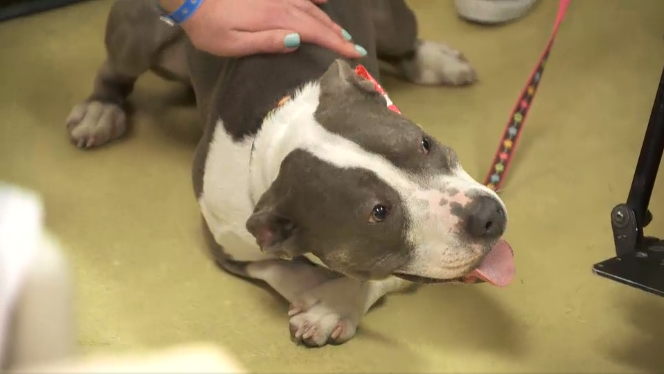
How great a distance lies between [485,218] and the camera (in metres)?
1.24

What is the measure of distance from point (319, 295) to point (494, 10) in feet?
3.77

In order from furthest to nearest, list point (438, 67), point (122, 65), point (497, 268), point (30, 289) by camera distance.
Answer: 1. point (438, 67)
2. point (122, 65)
3. point (30, 289)
4. point (497, 268)

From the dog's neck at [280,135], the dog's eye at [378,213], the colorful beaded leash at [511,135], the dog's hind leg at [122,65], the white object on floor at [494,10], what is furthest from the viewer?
the white object on floor at [494,10]

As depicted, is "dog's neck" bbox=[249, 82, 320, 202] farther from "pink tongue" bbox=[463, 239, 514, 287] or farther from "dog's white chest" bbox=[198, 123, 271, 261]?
"pink tongue" bbox=[463, 239, 514, 287]

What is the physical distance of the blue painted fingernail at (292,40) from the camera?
4.99ft

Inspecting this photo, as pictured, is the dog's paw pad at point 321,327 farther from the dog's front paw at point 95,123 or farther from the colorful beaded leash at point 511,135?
the dog's front paw at point 95,123

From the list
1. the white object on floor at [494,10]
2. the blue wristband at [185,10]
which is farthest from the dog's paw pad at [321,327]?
the white object on floor at [494,10]

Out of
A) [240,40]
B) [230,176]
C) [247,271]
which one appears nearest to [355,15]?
[240,40]

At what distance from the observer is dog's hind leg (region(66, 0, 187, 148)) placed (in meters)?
1.88

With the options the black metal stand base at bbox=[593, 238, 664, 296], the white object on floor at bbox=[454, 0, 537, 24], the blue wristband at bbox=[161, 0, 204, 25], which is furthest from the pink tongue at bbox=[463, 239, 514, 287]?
the white object on floor at bbox=[454, 0, 537, 24]

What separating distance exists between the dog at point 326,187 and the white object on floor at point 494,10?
476 mm

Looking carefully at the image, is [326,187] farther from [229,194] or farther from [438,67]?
[438,67]

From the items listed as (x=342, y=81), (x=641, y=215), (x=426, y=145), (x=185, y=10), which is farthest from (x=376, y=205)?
(x=185, y=10)

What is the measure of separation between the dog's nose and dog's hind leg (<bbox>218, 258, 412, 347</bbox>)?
307 mm
